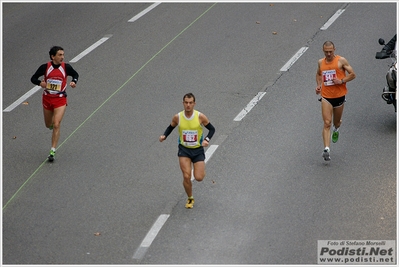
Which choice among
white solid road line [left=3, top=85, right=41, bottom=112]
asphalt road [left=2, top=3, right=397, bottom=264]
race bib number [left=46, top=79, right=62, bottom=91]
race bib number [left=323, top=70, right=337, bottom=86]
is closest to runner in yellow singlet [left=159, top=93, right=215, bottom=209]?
asphalt road [left=2, top=3, right=397, bottom=264]

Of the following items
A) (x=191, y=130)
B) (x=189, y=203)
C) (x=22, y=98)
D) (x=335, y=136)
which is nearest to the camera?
(x=191, y=130)

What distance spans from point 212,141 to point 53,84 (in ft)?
9.39

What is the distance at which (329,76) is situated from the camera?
49.9ft

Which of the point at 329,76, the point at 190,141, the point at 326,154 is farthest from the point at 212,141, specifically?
the point at 190,141

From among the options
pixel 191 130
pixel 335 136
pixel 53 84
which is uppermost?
pixel 53 84

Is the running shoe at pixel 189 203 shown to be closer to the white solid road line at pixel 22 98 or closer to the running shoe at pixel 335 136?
the running shoe at pixel 335 136

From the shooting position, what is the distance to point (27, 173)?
15109 millimetres

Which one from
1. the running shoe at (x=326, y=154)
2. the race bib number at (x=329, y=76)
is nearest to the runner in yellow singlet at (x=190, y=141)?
the running shoe at (x=326, y=154)

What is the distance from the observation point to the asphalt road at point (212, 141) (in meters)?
12.9

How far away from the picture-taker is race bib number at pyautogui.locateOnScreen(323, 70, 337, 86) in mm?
15188

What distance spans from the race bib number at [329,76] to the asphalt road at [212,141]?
1.25 meters

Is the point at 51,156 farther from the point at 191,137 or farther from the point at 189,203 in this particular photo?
the point at 191,137

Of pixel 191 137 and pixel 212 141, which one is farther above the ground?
pixel 191 137

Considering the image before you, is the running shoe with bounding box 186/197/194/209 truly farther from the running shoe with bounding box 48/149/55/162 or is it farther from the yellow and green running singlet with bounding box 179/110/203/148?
the running shoe with bounding box 48/149/55/162
